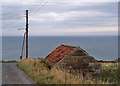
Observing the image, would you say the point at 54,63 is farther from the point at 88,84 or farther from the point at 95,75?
the point at 88,84

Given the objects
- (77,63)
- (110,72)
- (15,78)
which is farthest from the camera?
(110,72)

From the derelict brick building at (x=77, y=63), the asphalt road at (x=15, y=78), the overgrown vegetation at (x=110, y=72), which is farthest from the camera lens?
the overgrown vegetation at (x=110, y=72)

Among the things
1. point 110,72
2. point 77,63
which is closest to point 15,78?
point 77,63

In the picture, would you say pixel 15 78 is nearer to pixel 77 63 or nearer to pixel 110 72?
pixel 77 63

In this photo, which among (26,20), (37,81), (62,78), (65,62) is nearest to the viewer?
(62,78)

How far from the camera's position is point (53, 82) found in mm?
10562

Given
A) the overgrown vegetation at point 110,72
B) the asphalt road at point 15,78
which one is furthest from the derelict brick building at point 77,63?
the overgrown vegetation at point 110,72

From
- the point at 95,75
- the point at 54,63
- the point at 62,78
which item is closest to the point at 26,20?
the point at 54,63

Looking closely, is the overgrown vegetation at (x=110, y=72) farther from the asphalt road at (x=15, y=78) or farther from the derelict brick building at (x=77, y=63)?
the asphalt road at (x=15, y=78)

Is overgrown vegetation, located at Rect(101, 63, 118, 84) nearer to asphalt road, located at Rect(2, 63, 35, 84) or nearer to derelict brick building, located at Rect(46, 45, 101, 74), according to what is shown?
derelict brick building, located at Rect(46, 45, 101, 74)

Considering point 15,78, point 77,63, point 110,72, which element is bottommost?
point 110,72

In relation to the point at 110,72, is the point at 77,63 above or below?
above

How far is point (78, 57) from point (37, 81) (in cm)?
458

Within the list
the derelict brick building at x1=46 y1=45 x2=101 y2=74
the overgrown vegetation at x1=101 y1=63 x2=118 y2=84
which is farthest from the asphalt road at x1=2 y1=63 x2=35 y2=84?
the overgrown vegetation at x1=101 y1=63 x2=118 y2=84
